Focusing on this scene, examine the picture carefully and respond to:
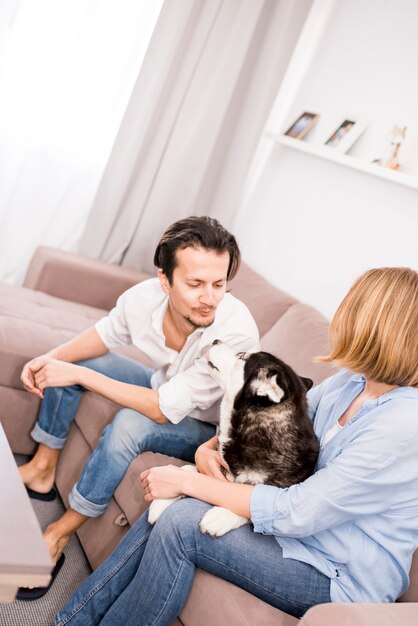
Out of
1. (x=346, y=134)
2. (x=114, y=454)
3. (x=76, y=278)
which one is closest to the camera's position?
(x=114, y=454)

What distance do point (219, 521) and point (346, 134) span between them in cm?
218

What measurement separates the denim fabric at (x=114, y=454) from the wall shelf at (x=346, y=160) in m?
1.41

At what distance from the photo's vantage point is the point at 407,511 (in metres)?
1.60

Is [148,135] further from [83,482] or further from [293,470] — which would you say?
[293,470]

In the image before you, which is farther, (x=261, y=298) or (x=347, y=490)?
(x=261, y=298)

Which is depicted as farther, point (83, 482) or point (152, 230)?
point (152, 230)

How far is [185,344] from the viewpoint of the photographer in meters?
2.24

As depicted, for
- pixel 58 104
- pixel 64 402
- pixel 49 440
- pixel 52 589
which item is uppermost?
pixel 58 104

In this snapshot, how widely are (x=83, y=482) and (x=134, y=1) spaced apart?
2.75 m

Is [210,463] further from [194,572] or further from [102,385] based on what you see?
[102,385]

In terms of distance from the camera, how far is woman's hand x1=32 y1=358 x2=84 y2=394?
7.16 feet

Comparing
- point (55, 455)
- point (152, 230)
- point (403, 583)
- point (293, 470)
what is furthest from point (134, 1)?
point (403, 583)

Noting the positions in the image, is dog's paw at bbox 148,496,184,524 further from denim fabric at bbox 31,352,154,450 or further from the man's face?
denim fabric at bbox 31,352,154,450

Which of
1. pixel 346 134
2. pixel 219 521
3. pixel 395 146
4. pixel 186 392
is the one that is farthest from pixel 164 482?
pixel 346 134
